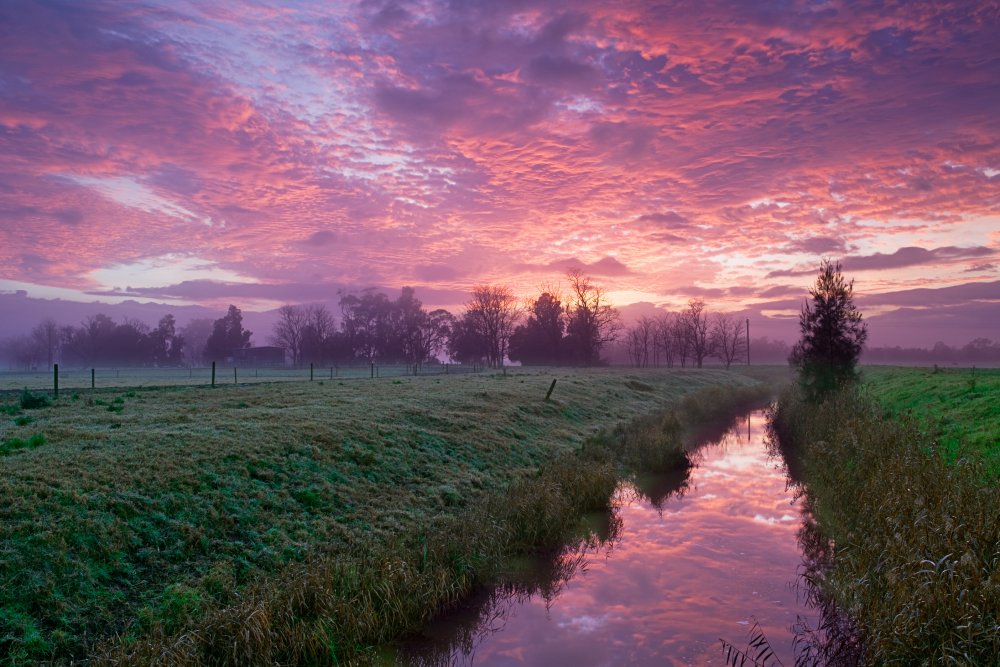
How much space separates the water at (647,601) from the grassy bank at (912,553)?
111 centimetres

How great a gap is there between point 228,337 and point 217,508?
409 feet

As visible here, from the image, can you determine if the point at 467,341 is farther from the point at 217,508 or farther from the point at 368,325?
the point at 217,508

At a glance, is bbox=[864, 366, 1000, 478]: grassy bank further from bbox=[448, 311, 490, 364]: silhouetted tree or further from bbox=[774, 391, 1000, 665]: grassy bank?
bbox=[448, 311, 490, 364]: silhouetted tree

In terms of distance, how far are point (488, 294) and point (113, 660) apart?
94546 mm

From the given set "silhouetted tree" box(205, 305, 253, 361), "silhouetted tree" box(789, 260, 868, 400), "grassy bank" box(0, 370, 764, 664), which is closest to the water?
"grassy bank" box(0, 370, 764, 664)

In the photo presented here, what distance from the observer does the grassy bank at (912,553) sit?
646 cm

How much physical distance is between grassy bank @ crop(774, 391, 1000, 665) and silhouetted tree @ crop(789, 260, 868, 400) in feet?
67.0

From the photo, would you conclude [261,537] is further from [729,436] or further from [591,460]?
[729,436]

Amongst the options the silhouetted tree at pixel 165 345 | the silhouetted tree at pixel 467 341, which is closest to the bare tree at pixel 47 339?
the silhouetted tree at pixel 165 345

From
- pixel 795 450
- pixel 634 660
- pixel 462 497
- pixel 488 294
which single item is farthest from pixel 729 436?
pixel 488 294

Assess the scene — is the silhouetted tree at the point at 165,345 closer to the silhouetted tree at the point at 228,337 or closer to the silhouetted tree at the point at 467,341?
the silhouetted tree at the point at 228,337

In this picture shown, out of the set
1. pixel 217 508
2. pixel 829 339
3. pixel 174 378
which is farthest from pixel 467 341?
pixel 217 508

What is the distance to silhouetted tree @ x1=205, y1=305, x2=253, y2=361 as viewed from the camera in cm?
12419

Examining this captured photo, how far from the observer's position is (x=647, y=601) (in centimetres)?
1115
